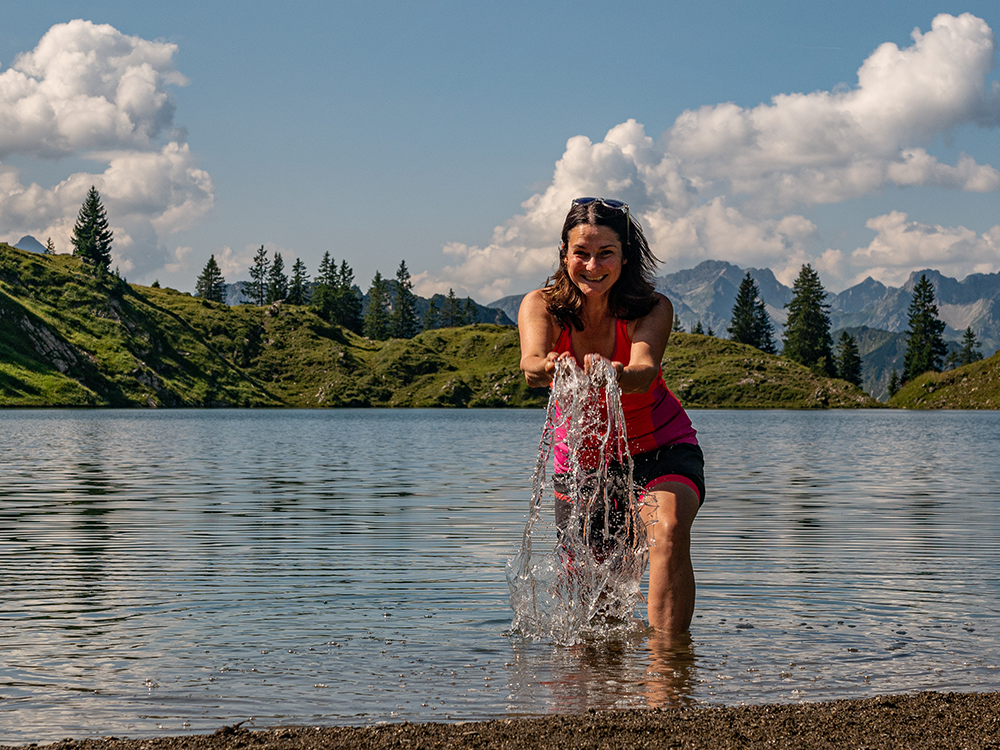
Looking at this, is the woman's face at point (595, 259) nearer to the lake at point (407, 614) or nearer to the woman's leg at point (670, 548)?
the woman's leg at point (670, 548)

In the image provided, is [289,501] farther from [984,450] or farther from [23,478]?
[984,450]

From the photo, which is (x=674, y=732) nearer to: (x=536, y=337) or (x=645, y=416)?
(x=645, y=416)

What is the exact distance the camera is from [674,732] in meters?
6.03

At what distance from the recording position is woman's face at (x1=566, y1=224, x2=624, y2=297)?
7992mm

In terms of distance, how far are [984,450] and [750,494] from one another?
Answer: 112 ft

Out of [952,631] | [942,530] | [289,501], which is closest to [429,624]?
[952,631]

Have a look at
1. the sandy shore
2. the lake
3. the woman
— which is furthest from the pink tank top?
the sandy shore

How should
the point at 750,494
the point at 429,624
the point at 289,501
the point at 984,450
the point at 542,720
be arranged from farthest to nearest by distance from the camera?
the point at 984,450, the point at 750,494, the point at 289,501, the point at 429,624, the point at 542,720

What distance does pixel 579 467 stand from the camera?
831 cm

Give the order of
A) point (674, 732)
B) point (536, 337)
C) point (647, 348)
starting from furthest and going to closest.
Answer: point (536, 337)
point (647, 348)
point (674, 732)

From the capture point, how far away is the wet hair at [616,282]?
7.96m

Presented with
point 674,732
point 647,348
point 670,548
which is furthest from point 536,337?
point 674,732

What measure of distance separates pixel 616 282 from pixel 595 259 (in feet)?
0.84

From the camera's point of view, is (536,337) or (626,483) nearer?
(536,337)
